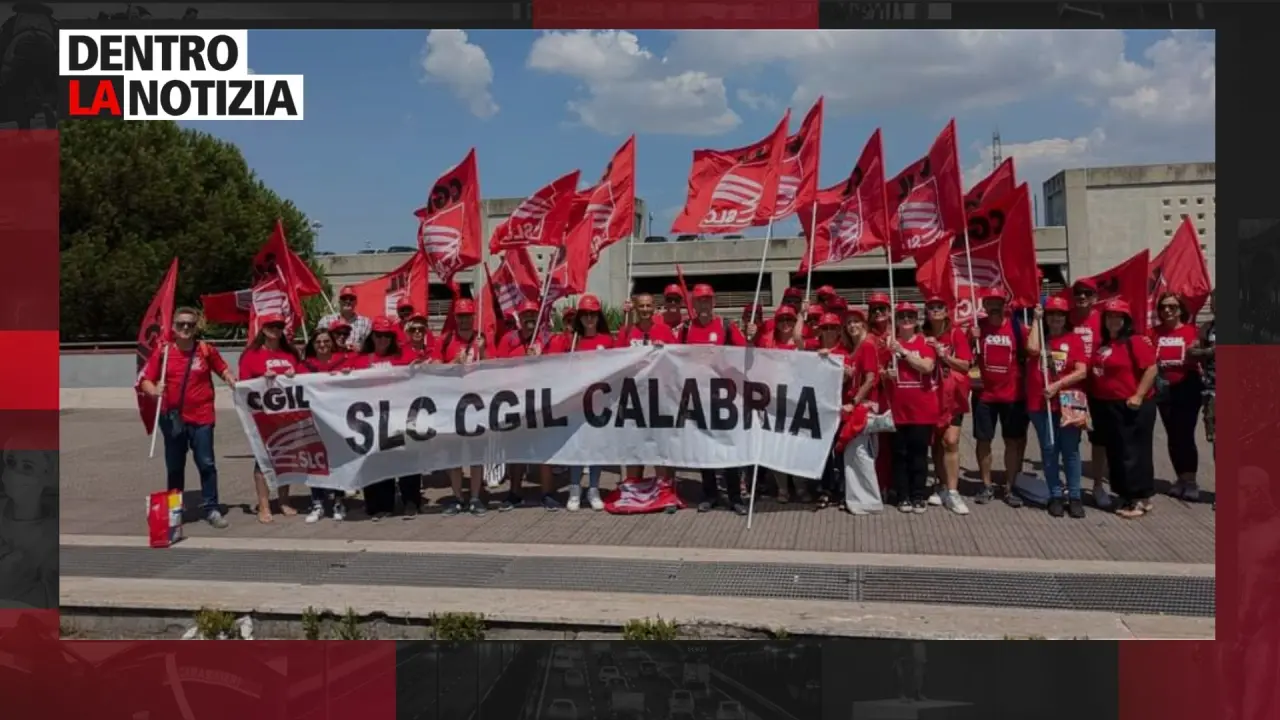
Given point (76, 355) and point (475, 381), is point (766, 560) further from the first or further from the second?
point (76, 355)

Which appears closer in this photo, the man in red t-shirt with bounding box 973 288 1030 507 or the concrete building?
the man in red t-shirt with bounding box 973 288 1030 507

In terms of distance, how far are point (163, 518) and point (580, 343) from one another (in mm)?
3614

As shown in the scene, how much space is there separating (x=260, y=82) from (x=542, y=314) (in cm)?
354

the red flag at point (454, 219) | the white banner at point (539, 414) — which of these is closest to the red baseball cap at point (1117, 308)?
the white banner at point (539, 414)

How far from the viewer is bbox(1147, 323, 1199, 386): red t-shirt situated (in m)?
8.42

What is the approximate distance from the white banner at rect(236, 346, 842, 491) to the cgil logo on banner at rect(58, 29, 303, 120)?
9.06 feet

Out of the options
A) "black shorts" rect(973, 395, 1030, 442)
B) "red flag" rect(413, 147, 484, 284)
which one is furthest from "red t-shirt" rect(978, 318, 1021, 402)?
"red flag" rect(413, 147, 484, 284)

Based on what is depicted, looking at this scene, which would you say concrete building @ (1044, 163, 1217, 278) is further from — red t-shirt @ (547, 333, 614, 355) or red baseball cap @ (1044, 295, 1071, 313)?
red t-shirt @ (547, 333, 614, 355)

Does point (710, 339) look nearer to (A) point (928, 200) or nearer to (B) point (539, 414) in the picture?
(B) point (539, 414)

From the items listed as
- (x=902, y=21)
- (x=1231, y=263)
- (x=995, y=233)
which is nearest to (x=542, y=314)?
(x=995, y=233)

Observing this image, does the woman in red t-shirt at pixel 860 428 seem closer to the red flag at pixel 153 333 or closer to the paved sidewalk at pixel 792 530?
the paved sidewalk at pixel 792 530

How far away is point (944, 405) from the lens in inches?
322

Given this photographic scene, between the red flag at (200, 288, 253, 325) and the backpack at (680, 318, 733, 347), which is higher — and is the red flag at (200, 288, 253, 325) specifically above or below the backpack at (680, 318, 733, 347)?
above

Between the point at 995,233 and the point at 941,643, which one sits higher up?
the point at 995,233
